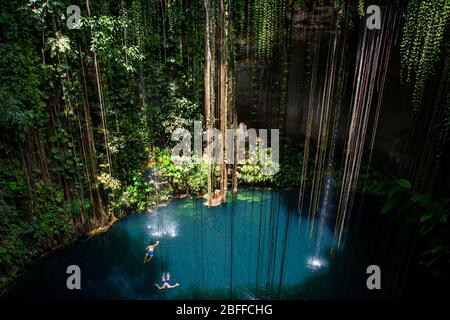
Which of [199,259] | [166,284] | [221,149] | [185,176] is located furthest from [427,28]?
[185,176]

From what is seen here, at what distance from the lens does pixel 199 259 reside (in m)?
5.12

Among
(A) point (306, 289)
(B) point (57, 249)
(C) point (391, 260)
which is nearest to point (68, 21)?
(B) point (57, 249)

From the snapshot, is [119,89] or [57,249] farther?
[119,89]

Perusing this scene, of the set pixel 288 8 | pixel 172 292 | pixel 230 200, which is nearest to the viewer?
pixel 172 292

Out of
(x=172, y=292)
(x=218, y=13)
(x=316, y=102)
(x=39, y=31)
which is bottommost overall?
(x=172, y=292)

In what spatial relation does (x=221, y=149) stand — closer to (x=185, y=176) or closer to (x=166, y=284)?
(x=185, y=176)

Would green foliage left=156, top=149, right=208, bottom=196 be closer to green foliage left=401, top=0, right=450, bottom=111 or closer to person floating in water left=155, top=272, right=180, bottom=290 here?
person floating in water left=155, top=272, right=180, bottom=290

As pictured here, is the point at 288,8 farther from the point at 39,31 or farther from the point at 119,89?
the point at 39,31

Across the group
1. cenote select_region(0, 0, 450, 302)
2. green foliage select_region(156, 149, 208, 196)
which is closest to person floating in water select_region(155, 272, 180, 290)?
cenote select_region(0, 0, 450, 302)

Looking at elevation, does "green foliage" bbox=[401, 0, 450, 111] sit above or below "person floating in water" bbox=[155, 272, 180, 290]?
above

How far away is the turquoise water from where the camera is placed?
4504mm

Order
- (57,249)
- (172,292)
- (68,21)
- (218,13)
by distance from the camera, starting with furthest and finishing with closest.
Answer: (218,13) < (57,249) < (68,21) < (172,292)

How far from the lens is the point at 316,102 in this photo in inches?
295

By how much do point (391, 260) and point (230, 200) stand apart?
11.3ft
